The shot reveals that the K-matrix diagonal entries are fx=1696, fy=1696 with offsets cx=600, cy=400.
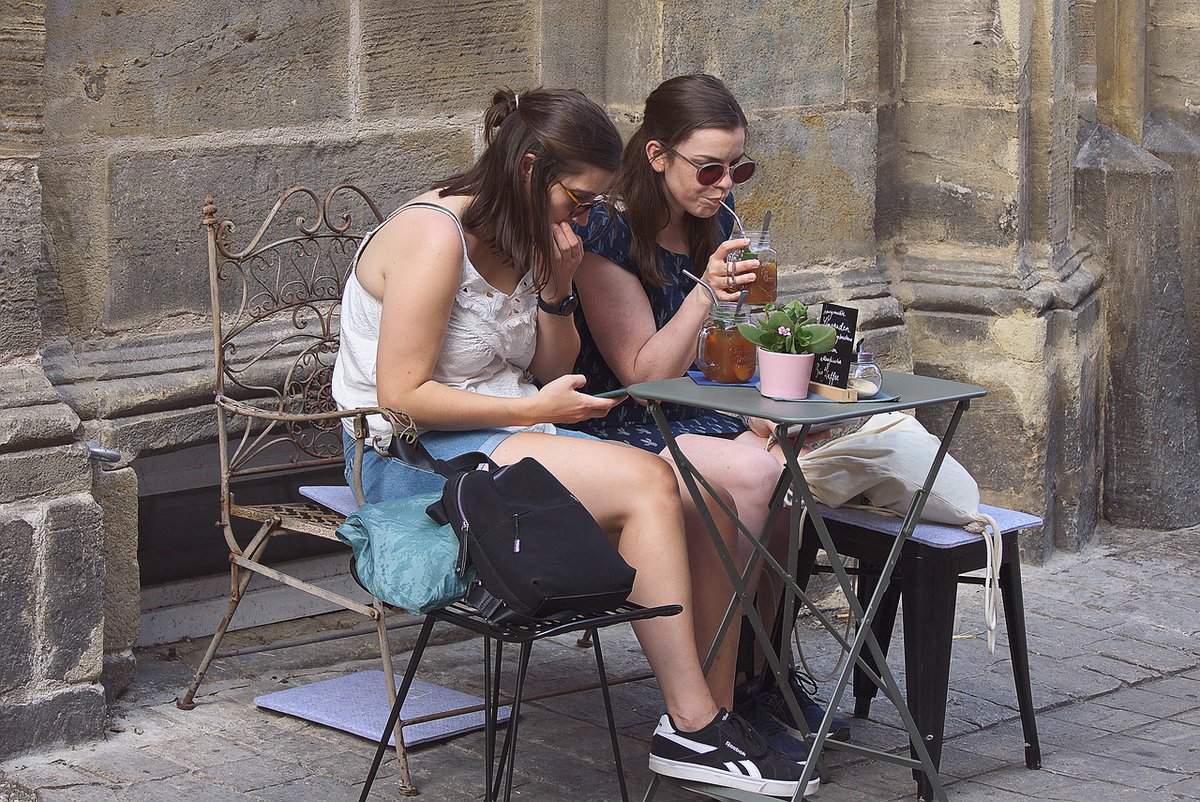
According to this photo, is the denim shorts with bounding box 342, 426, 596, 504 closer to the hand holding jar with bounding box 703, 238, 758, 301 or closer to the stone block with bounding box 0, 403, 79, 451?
the hand holding jar with bounding box 703, 238, 758, 301

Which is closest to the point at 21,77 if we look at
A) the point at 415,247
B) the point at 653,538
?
the point at 415,247

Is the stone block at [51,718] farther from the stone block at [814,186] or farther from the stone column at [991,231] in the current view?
the stone column at [991,231]

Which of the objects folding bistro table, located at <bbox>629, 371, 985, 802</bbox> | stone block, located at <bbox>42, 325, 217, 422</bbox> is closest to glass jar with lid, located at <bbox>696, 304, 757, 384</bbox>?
folding bistro table, located at <bbox>629, 371, 985, 802</bbox>

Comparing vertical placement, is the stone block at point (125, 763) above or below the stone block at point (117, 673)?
below

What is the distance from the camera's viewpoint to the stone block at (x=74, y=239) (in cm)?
404

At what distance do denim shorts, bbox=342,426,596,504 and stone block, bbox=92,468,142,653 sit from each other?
61 cm

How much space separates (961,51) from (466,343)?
2.63m

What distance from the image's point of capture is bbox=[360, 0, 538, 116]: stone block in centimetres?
460

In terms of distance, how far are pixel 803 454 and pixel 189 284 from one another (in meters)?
1.63

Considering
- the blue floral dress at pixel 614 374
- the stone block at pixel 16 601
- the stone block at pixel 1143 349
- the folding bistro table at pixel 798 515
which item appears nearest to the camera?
the folding bistro table at pixel 798 515

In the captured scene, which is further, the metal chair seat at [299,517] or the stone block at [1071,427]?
the stone block at [1071,427]

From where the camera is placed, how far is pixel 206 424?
421cm

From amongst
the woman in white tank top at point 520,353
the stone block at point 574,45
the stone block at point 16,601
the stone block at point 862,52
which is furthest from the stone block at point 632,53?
the stone block at point 16,601

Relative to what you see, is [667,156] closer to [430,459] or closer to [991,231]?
[430,459]
